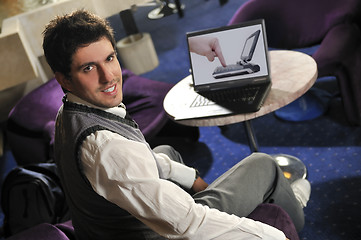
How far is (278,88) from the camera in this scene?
1.87 metres

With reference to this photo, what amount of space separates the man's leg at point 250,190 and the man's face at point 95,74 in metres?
0.48

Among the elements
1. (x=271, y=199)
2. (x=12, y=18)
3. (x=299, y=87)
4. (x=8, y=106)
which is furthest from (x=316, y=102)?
(x=8, y=106)

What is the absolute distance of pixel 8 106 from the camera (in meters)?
3.40

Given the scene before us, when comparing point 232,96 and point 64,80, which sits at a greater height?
point 64,80

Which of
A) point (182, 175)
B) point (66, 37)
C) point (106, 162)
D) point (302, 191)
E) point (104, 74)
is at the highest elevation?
point (66, 37)

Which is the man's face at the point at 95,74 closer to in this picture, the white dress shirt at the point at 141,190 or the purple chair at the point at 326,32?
the white dress shirt at the point at 141,190

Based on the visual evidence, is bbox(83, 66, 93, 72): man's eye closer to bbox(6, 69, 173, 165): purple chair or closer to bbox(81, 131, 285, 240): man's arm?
bbox(81, 131, 285, 240): man's arm

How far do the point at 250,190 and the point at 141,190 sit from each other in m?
0.52

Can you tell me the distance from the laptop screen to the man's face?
85cm

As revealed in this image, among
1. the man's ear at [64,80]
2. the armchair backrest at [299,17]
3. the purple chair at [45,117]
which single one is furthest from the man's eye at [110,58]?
the armchair backrest at [299,17]

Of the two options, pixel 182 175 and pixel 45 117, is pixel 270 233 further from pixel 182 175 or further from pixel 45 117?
pixel 45 117

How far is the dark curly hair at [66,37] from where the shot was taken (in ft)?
3.64

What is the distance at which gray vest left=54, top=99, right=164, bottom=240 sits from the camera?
114 cm

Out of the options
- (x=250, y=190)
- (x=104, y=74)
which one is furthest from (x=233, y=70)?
(x=104, y=74)
